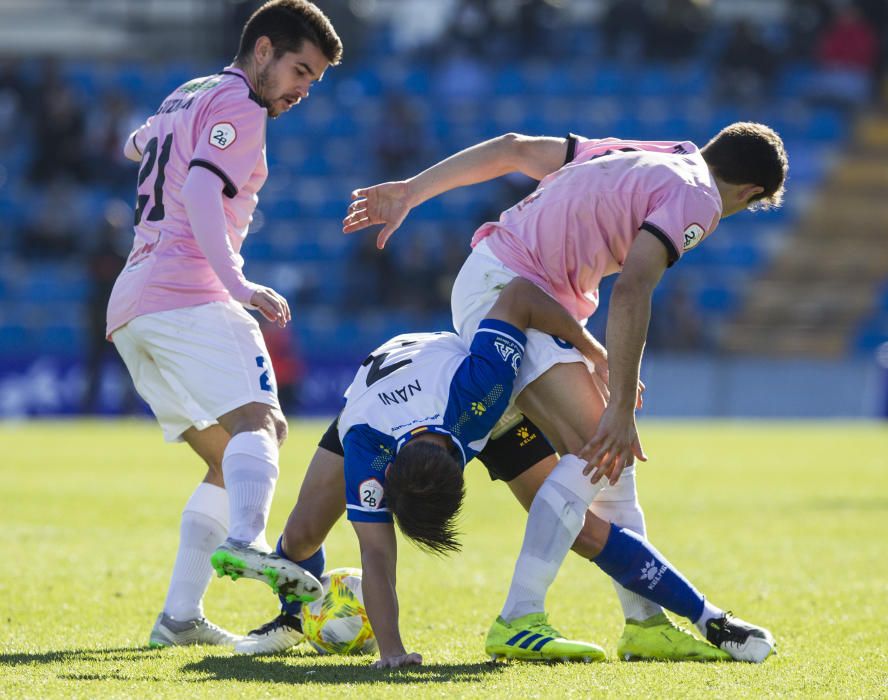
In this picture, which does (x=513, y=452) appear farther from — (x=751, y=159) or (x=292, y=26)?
(x=292, y=26)

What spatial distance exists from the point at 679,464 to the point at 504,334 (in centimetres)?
900

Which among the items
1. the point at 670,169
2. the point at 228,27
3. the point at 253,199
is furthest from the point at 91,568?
the point at 228,27

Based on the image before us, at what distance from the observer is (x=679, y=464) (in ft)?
44.6

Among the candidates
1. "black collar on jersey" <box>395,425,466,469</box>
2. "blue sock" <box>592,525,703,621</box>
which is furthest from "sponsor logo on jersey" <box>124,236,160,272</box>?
"blue sock" <box>592,525,703,621</box>

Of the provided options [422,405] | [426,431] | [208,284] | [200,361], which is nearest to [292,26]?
[208,284]

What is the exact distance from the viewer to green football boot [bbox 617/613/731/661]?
4.91 metres

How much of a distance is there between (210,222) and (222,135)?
0.34 meters

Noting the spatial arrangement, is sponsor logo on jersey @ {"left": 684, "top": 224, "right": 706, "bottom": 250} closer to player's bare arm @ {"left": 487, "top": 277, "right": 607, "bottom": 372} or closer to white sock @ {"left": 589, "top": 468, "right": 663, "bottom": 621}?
player's bare arm @ {"left": 487, "top": 277, "right": 607, "bottom": 372}

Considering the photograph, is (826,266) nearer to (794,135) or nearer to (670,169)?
(794,135)

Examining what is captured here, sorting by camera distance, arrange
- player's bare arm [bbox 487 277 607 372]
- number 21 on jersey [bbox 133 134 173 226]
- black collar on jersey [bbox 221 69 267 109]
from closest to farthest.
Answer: player's bare arm [bbox 487 277 607 372], black collar on jersey [bbox 221 69 267 109], number 21 on jersey [bbox 133 134 173 226]

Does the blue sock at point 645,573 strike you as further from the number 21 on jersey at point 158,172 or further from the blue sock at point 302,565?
the number 21 on jersey at point 158,172

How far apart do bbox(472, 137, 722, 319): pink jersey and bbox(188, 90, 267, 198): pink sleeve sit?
3.03 ft

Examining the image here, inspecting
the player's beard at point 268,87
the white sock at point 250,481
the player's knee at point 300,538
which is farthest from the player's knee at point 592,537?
the player's beard at point 268,87

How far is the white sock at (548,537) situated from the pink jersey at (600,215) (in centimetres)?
74
